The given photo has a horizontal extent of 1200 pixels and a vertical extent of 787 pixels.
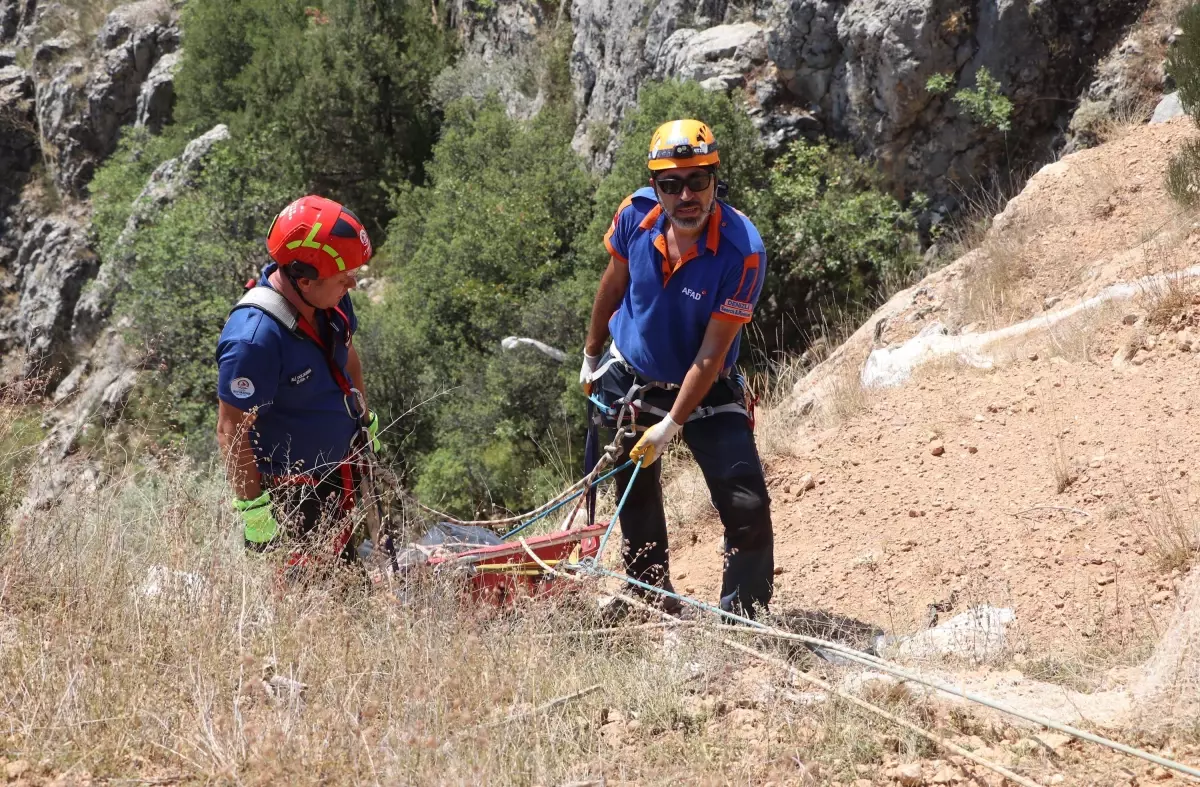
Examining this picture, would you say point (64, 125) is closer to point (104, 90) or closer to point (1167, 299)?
point (104, 90)

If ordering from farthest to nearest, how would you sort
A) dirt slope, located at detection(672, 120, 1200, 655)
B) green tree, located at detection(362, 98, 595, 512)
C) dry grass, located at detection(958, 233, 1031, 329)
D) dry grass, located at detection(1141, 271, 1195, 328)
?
green tree, located at detection(362, 98, 595, 512) → dry grass, located at detection(958, 233, 1031, 329) → dry grass, located at detection(1141, 271, 1195, 328) → dirt slope, located at detection(672, 120, 1200, 655)

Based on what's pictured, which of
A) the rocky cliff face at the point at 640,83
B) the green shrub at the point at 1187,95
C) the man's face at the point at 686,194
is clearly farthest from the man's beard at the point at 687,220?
the green shrub at the point at 1187,95

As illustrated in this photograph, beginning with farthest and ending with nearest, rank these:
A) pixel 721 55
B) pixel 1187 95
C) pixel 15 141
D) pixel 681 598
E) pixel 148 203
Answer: pixel 15 141 → pixel 148 203 → pixel 721 55 → pixel 1187 95 → pixel 681 598

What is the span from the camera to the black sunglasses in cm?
378

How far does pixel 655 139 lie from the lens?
383 centimetres

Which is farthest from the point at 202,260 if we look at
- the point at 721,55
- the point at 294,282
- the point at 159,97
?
the point at 294,282

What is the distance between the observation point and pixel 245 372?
336 centimetres

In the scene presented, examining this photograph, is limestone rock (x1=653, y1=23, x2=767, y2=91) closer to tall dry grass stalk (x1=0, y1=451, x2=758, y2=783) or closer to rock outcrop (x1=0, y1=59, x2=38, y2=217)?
tall dry grass stalk (x1=0, y1=451, x2=758, y2=783)

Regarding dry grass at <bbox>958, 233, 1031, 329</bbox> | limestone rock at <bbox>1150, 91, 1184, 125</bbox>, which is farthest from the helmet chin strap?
limestone rock at <bbox>1150, 91, 1184, 125</bbox>

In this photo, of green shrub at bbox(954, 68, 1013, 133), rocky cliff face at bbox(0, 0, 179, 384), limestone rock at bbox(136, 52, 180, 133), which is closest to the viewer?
green shrub at bbox(954, 68, 1013, 133)

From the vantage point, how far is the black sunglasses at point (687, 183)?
3.78 meters

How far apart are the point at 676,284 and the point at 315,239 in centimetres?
126

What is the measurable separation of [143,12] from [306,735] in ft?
116

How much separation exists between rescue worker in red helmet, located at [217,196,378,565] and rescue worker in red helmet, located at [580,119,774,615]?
101 centimetres
